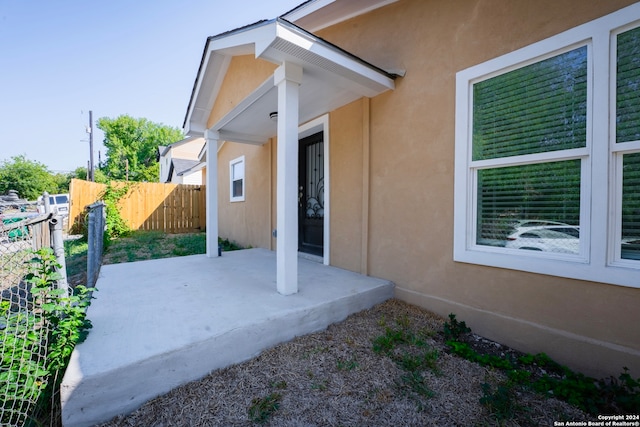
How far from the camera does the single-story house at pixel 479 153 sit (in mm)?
2025

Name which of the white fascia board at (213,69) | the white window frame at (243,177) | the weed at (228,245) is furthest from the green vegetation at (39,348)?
the white window frame at (243,177)

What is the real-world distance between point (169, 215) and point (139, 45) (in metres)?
6.12

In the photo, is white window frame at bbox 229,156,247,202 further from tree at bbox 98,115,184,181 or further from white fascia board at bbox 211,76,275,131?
tree at bbox 98,115,184,181

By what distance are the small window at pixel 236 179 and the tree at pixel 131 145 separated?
31.5 meters

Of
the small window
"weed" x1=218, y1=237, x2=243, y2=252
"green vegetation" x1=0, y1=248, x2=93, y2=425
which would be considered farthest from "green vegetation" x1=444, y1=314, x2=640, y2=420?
the small window

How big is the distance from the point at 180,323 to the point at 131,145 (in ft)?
139

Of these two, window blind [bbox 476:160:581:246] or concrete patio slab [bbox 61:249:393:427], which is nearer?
concrete patio slab [bbox 61:249:393:427]

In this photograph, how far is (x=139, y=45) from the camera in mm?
9297

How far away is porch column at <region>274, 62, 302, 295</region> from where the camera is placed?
289cm

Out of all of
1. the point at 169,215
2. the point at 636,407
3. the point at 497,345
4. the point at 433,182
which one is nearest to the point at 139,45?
the point at 169,215

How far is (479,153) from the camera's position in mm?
2750

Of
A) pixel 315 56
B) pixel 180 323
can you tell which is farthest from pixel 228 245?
pixel 315 56

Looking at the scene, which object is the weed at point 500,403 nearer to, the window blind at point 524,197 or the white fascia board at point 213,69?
the window blind at point 524,197

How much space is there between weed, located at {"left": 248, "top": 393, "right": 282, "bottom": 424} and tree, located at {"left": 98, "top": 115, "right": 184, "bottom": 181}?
38618mm
